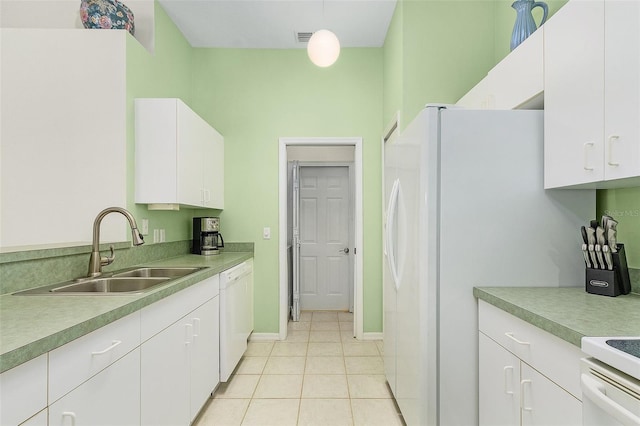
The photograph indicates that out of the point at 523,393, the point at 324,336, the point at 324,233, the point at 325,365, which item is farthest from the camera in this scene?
the point at 324,233

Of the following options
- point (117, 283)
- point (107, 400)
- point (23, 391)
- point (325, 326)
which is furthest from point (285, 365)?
point (23, 391)

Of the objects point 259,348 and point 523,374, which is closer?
point 523,374

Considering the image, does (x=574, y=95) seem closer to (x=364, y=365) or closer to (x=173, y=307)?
(x=173, y=307)

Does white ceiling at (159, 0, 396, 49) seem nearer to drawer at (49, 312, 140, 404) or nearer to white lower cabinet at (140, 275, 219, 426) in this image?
white lower cabinet at (140, 275, 219, 426)

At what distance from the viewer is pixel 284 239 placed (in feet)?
12.0

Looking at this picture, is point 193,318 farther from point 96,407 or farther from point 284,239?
point 284,239

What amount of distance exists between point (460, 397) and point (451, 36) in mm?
2424

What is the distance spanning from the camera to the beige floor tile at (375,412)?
215cm

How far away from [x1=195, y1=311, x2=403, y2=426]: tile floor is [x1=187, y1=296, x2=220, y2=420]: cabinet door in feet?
0.66

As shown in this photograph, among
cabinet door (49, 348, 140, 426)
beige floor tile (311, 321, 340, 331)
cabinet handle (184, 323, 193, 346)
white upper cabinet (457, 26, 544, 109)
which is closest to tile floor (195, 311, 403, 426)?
beige floor tile (311, 321, 340, 331)

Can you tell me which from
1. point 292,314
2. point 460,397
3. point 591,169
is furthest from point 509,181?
point 292,314

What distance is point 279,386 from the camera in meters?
2.61

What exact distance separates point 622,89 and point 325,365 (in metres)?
2.64

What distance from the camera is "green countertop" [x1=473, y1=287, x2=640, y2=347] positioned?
41.2 inches
